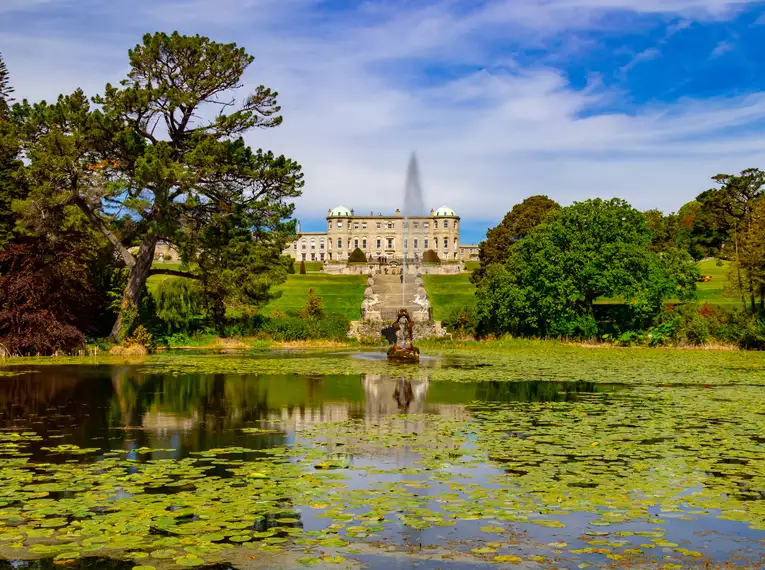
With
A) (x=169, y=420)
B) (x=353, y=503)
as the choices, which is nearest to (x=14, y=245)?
(x=169, y=420)

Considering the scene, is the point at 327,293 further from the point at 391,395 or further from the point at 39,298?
the point at 391,395

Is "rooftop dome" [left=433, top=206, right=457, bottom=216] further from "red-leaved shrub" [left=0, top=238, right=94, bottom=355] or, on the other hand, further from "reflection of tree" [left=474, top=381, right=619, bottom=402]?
"reflection of tree" [left=474, top=381, right=619, bottom=402]

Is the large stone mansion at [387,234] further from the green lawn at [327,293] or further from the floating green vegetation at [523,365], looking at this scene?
the floating green vegetation at [523,365]

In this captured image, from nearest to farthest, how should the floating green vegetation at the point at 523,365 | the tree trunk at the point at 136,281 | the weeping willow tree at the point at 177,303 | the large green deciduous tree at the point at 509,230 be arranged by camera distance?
the floating green vegetation at the point at 523,365 < the tree trunk at the point at 136,281 < the weeping willow tree at the point at 177,303 < the large green deciduous tree at the point at 509,230

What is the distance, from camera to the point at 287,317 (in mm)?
49750

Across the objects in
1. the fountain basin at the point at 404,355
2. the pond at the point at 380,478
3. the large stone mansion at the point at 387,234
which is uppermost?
the large stone mansion at the point at 387,234

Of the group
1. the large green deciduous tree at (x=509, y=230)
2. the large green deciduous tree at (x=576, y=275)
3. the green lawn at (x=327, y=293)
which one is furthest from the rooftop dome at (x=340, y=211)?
the large green deciduous tree at (x=576, y=275)

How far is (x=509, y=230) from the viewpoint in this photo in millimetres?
69438

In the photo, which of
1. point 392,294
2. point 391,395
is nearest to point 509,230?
point 392,294

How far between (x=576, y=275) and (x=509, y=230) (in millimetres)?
23498

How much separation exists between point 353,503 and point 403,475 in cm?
165

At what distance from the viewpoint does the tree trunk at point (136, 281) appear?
129 ft

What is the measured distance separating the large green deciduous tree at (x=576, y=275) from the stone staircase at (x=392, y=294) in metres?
7.52

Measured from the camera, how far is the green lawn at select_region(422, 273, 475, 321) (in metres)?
62.0
